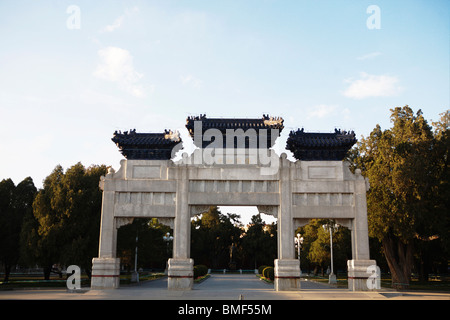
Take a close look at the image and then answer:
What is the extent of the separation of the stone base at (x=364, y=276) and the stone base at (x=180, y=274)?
358 inches

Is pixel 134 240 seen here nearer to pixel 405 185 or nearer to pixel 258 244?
pixel 405 185

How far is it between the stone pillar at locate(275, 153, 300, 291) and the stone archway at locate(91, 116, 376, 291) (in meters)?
0.05

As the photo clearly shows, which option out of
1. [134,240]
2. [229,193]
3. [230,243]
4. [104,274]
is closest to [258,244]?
[230,243]

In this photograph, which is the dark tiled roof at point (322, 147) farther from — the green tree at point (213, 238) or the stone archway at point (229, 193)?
the green tree at point (213, 238)

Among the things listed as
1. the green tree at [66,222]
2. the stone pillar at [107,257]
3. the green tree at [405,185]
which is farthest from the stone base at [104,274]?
the green tree at [405,185]

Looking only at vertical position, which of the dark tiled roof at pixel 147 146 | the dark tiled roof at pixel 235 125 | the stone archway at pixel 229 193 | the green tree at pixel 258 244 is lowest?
the green tree at pixel 258 244

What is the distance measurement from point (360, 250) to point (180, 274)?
10.2m

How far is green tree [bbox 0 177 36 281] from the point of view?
3203cm

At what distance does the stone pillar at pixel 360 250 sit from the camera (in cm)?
2158

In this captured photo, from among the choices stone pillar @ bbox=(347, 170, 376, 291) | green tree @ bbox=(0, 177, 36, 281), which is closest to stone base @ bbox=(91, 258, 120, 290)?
green tree @ bbox=(0, 177, 36, 281)

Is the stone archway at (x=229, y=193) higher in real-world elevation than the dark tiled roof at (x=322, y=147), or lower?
lower
